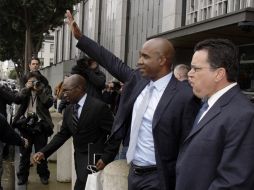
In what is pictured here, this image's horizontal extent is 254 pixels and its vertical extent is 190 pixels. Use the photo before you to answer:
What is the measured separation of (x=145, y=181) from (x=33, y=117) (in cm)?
443

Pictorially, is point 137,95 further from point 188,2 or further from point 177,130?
point 188,2

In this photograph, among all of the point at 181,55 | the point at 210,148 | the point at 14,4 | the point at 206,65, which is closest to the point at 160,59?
the point at 206,65

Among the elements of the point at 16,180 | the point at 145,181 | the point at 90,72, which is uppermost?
the point at 90,72

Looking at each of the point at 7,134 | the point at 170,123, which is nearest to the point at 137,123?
the point at 170,123

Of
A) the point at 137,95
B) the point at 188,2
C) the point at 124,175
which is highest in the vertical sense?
the point at 188,2

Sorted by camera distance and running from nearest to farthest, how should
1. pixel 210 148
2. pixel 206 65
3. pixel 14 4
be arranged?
1. pixel 210 148
2. pixel 206 65
3. pixel 14 4

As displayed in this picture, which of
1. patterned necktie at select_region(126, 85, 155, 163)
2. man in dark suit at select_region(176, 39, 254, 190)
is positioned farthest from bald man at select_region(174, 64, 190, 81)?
man in dark suit at select_region(176, 39, 254, 190)

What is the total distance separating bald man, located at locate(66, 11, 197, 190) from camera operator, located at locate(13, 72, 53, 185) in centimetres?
389

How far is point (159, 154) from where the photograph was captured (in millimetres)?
3609

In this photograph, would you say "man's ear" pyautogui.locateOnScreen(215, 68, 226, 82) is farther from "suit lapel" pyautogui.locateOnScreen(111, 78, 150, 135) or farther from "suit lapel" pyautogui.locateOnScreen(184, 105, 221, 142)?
"suit lapel" pyautogui.locateOnScreen(111, 78, 150, 135)

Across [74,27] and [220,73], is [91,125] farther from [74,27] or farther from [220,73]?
[220,73]

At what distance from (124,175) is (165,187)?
1105 mm

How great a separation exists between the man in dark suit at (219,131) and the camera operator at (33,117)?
5.21m

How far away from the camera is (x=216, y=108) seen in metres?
2.77
